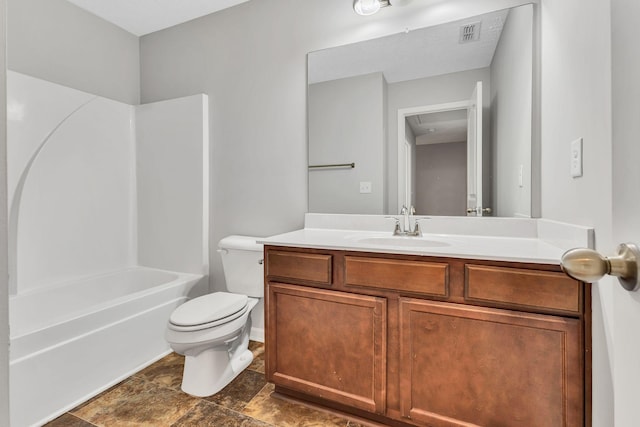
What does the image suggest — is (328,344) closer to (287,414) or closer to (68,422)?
(287,414)

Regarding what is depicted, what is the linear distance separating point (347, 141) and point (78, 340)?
1.86 metres

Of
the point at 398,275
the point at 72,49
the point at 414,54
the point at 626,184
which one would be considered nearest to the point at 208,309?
the point at 398,275

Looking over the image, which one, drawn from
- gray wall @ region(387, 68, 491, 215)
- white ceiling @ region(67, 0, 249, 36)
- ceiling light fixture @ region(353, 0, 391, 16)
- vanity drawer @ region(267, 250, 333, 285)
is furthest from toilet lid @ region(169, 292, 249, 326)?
white ceiling @ region(67, 0, 249, 36)

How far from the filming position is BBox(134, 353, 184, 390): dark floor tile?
1.82m

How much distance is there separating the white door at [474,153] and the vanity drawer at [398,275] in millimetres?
649

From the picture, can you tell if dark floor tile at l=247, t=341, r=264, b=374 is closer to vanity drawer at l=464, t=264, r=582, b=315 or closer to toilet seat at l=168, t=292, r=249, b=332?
toilet seat at l=168, t=292, r=249, b=332

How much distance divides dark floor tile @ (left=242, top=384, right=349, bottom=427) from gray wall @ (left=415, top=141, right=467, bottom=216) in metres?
1.19

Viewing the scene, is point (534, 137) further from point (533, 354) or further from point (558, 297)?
point (533, 354)

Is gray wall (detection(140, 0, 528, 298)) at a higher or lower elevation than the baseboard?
higher

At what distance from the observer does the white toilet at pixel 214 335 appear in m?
1.58

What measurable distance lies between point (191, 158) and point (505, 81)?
2.15 metres

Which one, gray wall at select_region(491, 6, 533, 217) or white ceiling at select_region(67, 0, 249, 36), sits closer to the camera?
gray wall at select_region(491, 6, 533, 217)

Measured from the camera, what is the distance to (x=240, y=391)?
1.73 meters

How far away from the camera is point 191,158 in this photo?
245cm
